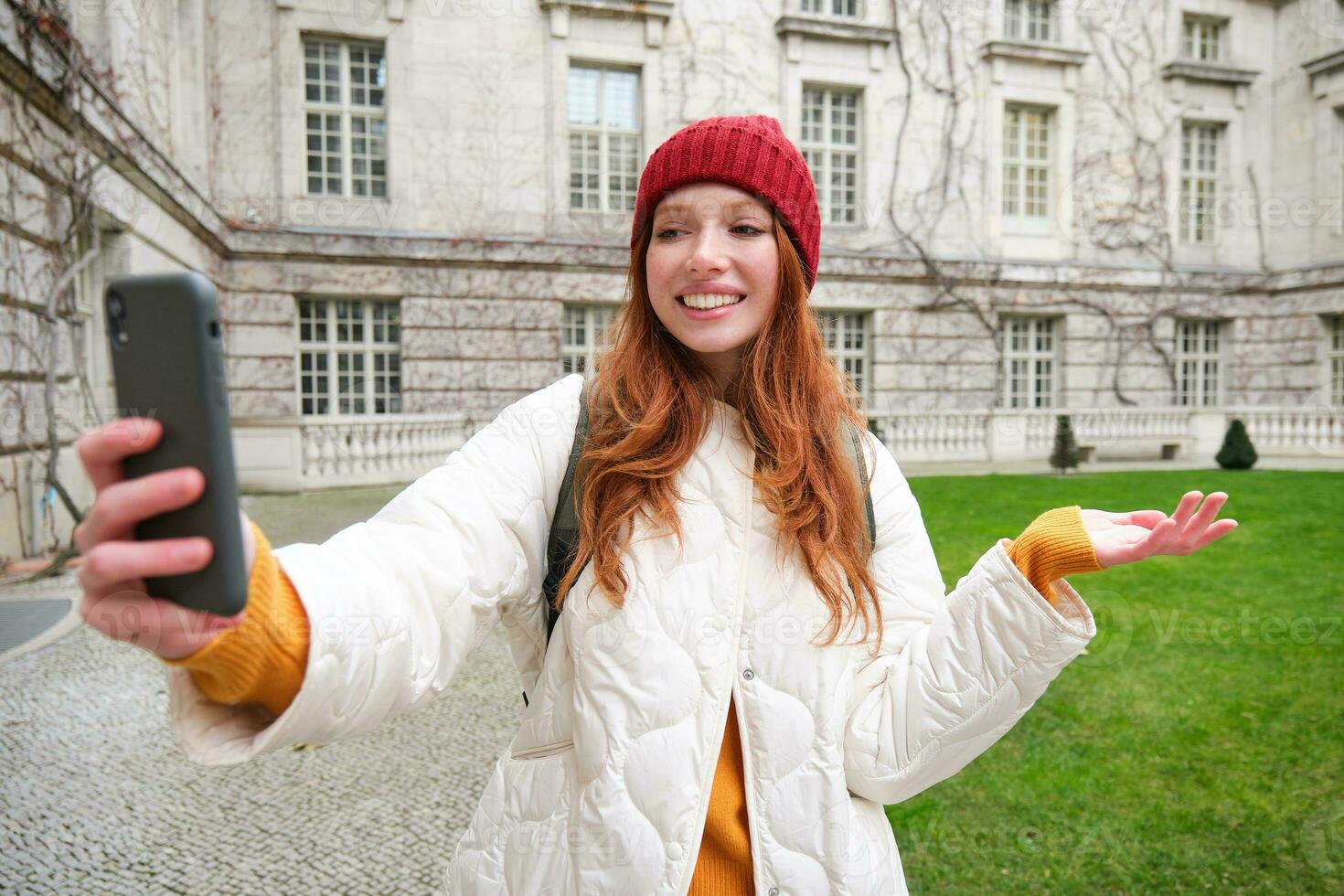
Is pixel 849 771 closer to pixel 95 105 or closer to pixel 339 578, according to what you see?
pixel 339 578

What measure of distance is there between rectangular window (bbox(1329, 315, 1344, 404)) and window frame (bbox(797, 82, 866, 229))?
10.8 m

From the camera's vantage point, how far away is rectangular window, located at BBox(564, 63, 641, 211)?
50.4 feet

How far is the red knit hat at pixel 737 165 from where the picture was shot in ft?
4.89

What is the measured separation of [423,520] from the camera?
1193mm

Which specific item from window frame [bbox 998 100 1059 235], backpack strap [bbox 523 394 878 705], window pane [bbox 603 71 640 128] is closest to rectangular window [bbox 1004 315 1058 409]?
window frame [bbox 998 100 1059 235]

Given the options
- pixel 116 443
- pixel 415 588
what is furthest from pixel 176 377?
pixel 415 588

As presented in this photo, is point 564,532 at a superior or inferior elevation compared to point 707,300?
inferior

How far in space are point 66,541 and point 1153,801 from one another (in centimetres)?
810

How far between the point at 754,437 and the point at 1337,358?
22025 mm

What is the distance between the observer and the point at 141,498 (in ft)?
2.19

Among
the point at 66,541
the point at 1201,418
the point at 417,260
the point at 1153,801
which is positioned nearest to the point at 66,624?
the point at 66,541

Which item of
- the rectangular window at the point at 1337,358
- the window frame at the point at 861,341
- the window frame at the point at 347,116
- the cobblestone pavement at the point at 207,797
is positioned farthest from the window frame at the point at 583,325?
the rectangular window at the point at 1337,358

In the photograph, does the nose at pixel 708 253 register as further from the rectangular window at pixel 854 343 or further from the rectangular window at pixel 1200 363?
the rectangular window at pixel 1200 363
